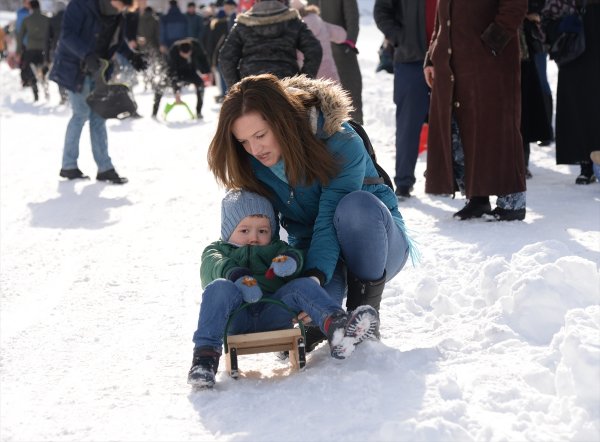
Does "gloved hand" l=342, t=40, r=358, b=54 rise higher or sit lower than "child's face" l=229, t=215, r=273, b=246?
higher

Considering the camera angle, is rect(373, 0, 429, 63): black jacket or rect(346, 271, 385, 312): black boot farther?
rect(373, 0, 429, 63): black jacket

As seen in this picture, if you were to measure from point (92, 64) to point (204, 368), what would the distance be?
522 cm

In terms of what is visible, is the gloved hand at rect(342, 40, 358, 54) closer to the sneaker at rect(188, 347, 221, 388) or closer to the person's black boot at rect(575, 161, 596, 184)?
the person's black boot at rect(575, 161, 596, 184)

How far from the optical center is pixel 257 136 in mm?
3281

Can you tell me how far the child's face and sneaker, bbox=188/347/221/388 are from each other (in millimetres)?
496

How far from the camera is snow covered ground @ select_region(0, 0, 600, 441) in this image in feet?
9.00

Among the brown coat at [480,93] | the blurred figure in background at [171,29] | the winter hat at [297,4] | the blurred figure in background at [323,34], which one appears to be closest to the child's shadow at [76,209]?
the blurred figure in background at [323,34]

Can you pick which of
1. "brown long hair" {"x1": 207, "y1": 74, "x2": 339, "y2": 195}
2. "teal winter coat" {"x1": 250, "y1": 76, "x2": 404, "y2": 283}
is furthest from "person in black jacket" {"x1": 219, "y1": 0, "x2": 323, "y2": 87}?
"brown long hair" {"x1": 207, "y1": 74, "x2": 339, "y2": 195}

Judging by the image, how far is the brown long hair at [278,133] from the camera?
3234mm

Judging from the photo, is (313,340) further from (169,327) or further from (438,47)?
(438,47)

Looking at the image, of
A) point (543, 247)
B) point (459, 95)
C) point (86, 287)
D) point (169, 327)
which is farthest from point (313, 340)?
point (459, 95)

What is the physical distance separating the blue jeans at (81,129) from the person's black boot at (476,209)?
11.7 feet

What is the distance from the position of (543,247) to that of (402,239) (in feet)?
2.69

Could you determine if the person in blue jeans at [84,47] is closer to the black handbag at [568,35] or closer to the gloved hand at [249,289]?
the black handbag at [568,35]
